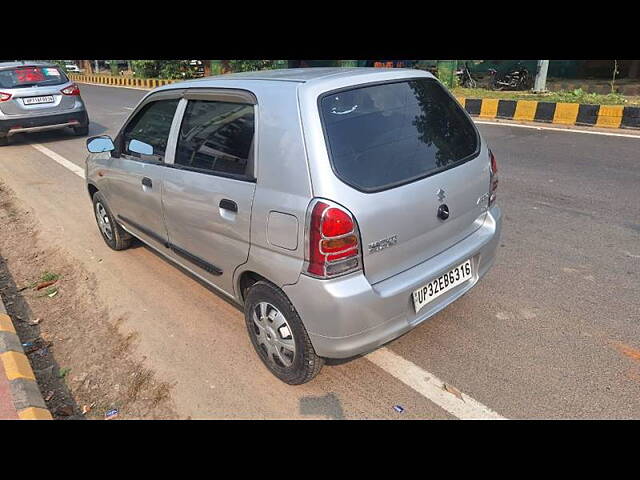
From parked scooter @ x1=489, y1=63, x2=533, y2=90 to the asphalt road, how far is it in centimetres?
1041

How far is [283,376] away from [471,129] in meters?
1.93

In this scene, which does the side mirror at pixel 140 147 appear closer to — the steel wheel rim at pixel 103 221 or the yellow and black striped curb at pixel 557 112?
the steel wheel rim at pixel 103 221

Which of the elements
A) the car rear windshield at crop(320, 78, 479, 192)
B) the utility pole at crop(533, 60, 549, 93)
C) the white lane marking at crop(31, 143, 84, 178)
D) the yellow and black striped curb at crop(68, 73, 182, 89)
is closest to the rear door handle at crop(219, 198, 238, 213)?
the car rear windshield at crop(320, 78, 479, 192)

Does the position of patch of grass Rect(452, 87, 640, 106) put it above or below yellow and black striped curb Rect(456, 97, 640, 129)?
above

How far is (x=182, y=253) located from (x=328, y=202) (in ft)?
5.02

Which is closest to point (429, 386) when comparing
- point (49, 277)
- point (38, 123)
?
point (49, 277)

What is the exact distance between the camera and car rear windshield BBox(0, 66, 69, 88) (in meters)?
9.34

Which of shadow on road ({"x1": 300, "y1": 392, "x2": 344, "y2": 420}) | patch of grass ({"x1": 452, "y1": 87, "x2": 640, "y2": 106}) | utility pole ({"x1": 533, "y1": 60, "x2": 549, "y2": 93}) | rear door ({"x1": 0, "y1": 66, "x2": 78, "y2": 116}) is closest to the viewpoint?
shadow on road ({"x1": 300, "y1": 392, "x2": 344, "y2": 420})

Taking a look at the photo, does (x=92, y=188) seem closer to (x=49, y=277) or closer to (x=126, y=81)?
(x=49, y=277)

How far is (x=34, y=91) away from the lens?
941cm

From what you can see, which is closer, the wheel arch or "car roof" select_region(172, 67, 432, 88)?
"car roof" select_region(172, 67, 432, 88)

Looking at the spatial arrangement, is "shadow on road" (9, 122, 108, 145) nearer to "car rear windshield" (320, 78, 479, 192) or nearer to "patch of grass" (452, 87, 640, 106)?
"patch of grass" (452, 87, 640, 106)

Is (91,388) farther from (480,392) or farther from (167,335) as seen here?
(480,392)

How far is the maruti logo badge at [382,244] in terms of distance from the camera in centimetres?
230
